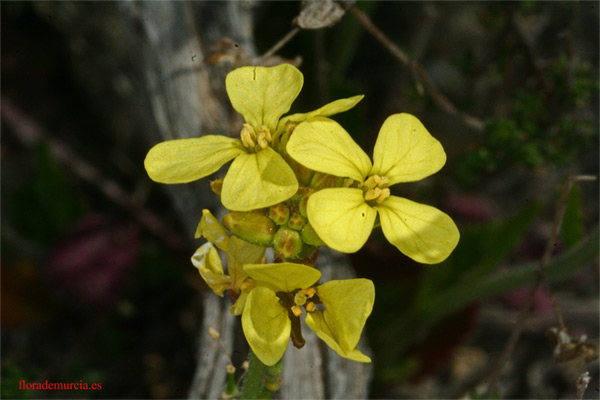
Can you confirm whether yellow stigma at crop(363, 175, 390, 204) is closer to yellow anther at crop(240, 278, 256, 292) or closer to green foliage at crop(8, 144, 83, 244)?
yellow anther at crop(240, 278, 256, 292)

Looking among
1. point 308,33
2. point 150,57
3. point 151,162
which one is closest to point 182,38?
point 150,57

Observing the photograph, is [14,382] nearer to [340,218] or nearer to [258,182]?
[258,182]

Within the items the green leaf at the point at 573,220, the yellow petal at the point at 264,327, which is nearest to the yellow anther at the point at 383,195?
the yellow petal at the point at 264,327

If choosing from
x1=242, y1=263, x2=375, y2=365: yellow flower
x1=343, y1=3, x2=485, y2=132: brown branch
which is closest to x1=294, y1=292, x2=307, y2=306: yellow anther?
x1=242, y1=263, x2=375, y2=365: yellow flower

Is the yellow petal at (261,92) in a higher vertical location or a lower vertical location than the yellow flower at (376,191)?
higher

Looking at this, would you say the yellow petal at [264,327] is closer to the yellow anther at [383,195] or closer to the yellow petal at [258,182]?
the yellow petal at [258,182]

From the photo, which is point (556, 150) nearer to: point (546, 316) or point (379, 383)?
point (546, 316)
